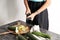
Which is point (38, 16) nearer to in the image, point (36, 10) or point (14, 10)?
point (36, 10)

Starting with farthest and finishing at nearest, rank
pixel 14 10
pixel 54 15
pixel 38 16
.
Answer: pixel 54 15
pixel 14 10
pixel 38 16

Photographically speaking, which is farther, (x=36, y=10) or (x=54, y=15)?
(x=54, y=15)

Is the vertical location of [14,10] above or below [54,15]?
above

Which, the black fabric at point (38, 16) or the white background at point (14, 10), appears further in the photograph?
the white background at point (14, 10)

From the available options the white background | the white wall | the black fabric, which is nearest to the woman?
the black fabric

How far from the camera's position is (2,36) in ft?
4.41

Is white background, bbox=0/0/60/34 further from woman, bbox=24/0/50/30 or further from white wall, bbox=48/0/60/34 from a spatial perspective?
woman, bbox=24/0/50/30

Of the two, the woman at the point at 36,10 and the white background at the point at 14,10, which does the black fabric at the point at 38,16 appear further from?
the white background at the point at 14,10

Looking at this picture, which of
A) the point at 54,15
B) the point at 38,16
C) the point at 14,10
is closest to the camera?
the point at 38,16

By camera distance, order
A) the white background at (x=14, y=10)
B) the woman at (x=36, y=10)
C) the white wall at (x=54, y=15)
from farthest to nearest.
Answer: the white wall at (x=54, y=15)
the white background at (x=14, y=10)
the woman at (x=36, y=10)

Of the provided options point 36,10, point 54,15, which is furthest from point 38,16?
point 54,15

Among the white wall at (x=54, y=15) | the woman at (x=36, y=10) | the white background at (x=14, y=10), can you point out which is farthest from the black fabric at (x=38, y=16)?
the white wall at (x=54, y=15)

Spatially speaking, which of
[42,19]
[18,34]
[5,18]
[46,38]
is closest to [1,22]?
[5,18]

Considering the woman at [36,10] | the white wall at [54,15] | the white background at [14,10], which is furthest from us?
the white wall at [54,15]
